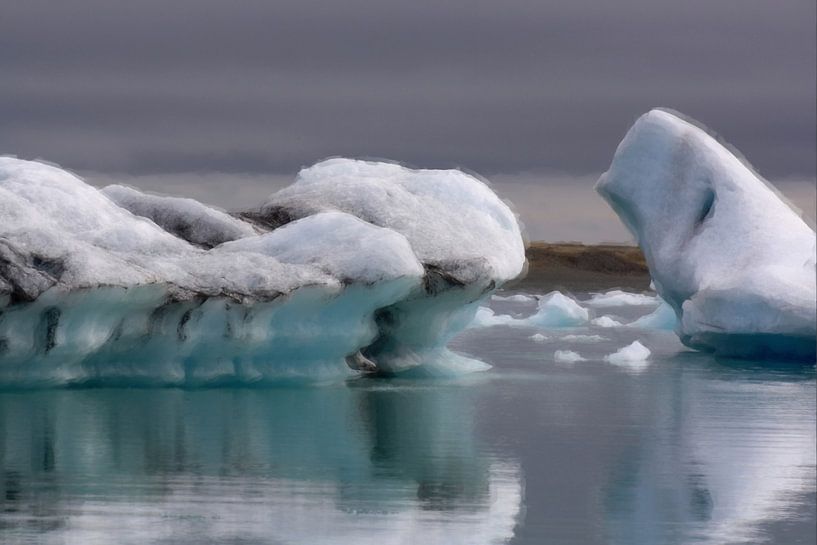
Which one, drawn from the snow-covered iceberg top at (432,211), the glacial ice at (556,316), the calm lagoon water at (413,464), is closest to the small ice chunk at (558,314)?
the glacial ice at (556,316)

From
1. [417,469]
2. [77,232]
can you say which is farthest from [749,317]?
[417,469]

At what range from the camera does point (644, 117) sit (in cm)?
1905

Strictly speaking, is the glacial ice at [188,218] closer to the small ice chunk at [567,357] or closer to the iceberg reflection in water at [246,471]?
the iceberg reflection in water at [246,471]

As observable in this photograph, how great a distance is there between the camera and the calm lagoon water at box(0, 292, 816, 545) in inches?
267

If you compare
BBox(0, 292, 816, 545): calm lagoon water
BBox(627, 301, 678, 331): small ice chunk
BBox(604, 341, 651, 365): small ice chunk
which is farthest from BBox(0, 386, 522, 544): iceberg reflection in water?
BBox(627, 301, 678, 331): small ice chunk

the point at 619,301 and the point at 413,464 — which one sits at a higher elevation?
the point at 619,301

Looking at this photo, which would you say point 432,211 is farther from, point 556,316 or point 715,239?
point 556,316

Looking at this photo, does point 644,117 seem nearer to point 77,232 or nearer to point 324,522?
point 77,232

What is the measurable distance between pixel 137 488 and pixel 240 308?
15.8ft

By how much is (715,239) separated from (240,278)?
278 inches

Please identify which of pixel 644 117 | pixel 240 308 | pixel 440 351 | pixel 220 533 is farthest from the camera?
pixel 644 117

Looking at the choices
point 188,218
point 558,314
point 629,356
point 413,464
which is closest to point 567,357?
point 629,356

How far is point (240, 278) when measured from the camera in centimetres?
1240

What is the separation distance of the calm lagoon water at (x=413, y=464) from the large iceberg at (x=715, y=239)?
2.12 meters
